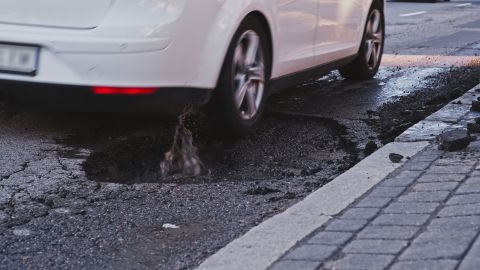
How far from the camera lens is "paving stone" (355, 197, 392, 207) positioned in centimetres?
351

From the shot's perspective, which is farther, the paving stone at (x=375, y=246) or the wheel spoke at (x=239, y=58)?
the wheel spoke at (x=239, y=58)

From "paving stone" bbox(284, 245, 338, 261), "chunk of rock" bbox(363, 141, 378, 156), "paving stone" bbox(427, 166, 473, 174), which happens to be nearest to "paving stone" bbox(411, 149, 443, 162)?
"paving stone" bbox(427, 166, 473, 174)

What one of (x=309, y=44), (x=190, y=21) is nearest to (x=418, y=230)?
(x=190, y=21)

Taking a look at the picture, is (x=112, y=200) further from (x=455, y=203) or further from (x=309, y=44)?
(x=309, y=44)

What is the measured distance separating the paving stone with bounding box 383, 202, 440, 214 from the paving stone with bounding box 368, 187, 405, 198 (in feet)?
0.44

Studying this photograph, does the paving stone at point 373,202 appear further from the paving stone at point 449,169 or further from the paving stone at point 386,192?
the paving stone at point 449,169

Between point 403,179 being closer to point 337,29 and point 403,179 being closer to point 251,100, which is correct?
point 251,100

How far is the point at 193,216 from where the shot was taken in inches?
141

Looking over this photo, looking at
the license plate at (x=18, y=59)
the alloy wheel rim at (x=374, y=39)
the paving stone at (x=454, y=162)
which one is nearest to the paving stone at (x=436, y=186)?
the paving stone at (x=454, y=162)

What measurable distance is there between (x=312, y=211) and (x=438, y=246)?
695 mm

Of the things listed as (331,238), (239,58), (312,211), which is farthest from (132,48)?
(331,238)

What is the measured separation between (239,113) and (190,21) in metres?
0.83

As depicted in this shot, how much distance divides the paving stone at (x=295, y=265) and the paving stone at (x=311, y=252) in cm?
4

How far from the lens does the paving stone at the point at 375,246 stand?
9.61ft
